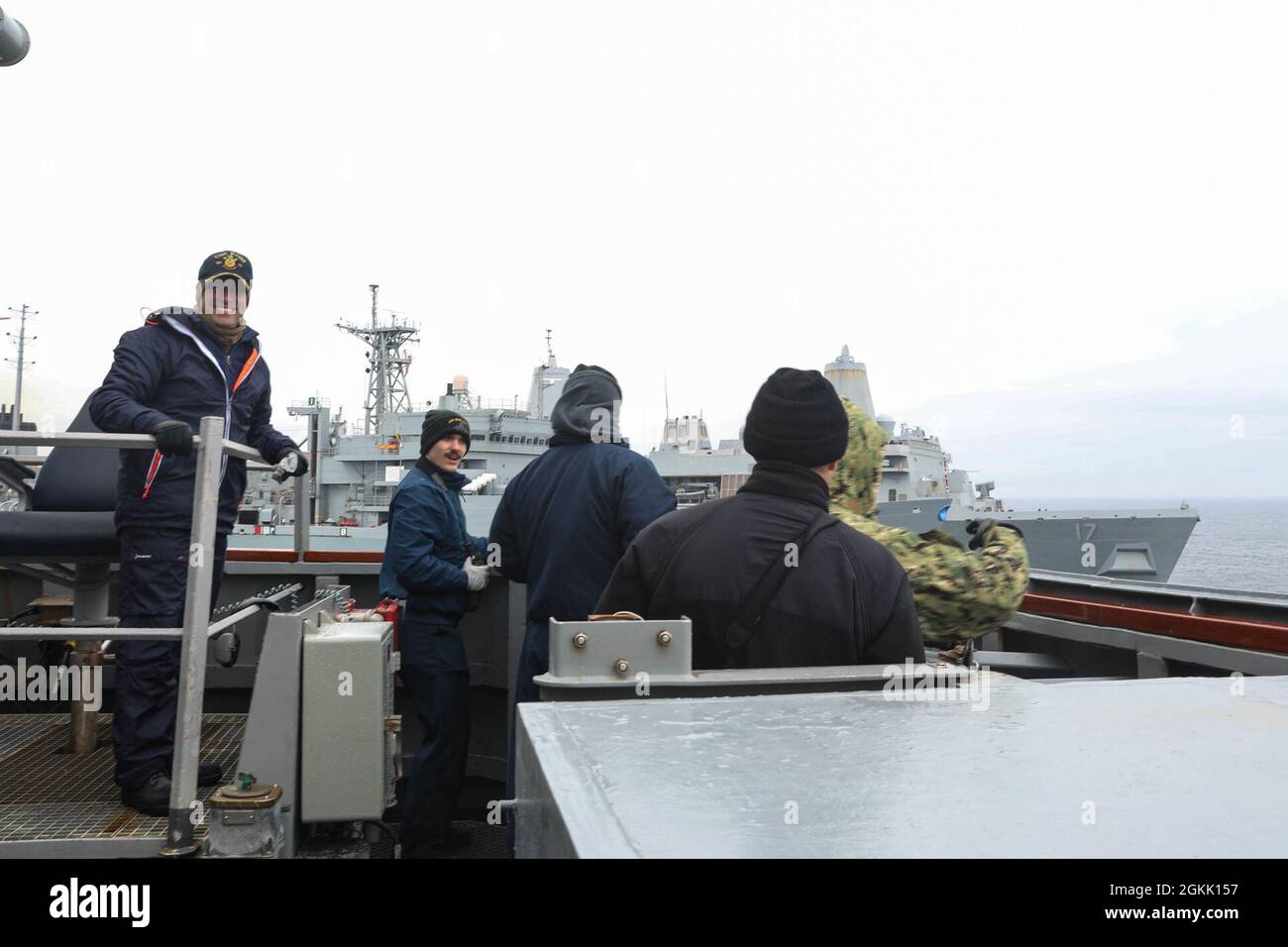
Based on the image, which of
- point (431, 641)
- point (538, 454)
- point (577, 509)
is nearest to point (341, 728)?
point (431, 641)

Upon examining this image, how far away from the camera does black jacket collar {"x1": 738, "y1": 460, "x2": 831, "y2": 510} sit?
241cm

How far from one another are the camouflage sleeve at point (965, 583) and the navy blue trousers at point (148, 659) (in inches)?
92.3

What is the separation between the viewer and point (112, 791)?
318 centimetres

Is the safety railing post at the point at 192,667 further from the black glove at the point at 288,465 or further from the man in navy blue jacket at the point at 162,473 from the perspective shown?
the black glove at the point at 288,465

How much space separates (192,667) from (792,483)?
173 cm

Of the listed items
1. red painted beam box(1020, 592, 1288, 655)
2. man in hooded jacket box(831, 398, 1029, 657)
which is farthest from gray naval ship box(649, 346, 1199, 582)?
man in hooded jacket box(831, 398, 1029, 657)

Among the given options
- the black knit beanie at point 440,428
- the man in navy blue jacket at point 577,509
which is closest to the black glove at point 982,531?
the man in navy blue jacket at point 577,509

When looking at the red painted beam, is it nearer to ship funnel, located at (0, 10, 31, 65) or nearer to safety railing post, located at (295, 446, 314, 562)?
safety railing post, located at (295, 446, 314, 562)

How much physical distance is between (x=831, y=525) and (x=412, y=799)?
8.65 ft

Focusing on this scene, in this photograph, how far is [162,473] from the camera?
315 cm

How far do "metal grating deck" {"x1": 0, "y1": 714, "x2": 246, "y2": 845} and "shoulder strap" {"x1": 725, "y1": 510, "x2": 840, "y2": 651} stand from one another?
1.78m

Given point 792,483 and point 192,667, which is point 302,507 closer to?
point 192,667
